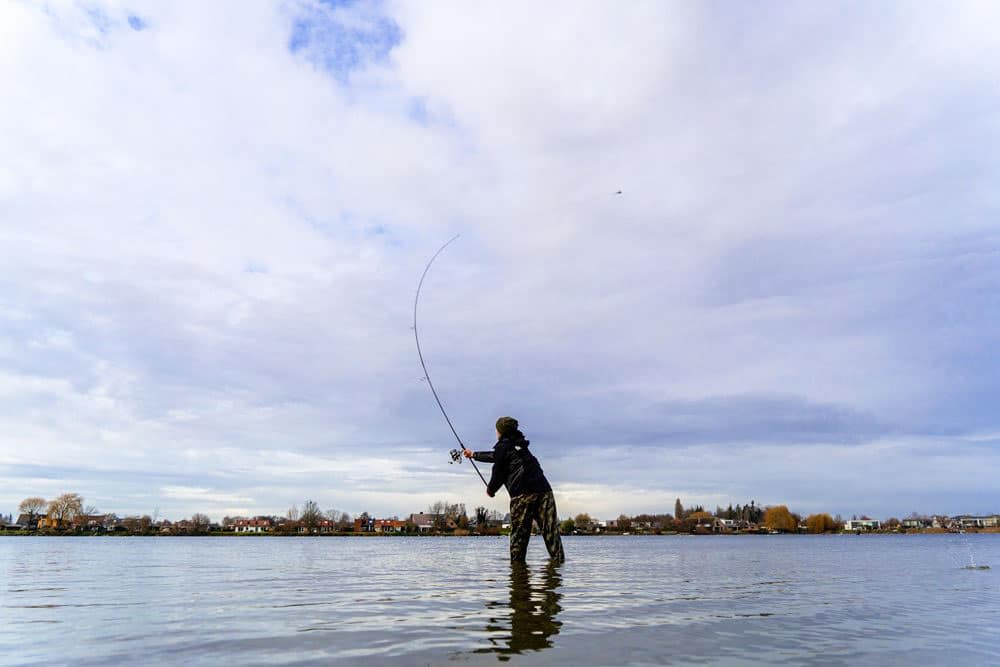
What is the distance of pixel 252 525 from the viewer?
171 m

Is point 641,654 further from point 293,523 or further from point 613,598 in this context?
point 293,523

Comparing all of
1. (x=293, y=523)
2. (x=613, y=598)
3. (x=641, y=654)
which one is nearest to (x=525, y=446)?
(x=613, y=598)

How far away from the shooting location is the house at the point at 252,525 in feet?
540

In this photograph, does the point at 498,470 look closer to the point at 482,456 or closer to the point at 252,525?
the point at 482,456

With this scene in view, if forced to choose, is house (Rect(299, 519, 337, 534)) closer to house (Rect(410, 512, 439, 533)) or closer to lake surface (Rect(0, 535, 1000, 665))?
house (Rect(410, 512, 439, 533))

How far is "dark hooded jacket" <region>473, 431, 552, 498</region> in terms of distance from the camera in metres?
13.4

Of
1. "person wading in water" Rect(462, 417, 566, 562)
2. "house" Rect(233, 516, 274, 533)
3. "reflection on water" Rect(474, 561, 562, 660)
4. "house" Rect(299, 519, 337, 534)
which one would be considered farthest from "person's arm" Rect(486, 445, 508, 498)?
"house" Rect(233, 516, 274, 533)

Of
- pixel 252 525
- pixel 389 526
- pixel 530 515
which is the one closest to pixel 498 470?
pixel 530 515

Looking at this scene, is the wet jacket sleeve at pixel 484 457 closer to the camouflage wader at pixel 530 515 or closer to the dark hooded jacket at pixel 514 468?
the dark hooded jacket at pixel 514 468

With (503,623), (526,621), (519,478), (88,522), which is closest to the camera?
(503,623)

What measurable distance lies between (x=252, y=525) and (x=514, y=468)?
17639cm

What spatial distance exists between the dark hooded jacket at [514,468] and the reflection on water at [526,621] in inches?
103

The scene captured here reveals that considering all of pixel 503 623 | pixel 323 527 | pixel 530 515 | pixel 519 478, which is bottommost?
pixel 323 527

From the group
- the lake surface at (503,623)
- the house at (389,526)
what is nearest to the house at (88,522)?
the house at (389,526)
